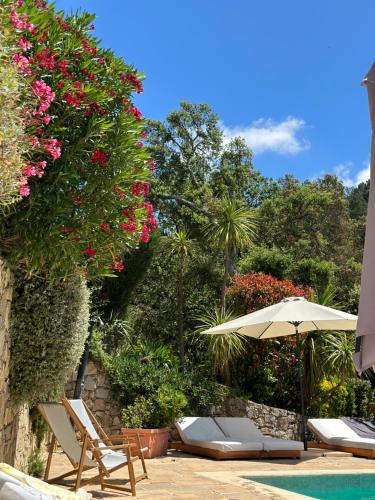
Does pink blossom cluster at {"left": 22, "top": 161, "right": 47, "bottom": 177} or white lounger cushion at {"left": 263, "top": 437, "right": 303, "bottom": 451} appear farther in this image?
white lounger cushion at {"left": 263, "top": 437, "right": 303, "bottom": 451}

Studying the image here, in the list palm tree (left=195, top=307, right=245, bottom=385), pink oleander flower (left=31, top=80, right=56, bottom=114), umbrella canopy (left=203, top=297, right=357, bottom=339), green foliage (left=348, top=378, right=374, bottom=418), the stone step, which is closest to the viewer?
pink oleander flower (left=31, top=80, right=56, bottom=114)

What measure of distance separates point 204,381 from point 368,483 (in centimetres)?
473

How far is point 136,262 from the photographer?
512 inches

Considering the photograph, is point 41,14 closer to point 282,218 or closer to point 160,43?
point 160,43

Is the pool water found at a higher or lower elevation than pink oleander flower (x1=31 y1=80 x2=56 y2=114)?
lower

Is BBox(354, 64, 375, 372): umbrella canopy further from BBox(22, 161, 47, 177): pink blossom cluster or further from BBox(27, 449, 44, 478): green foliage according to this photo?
BBox(27, 449, 44, 478): green foliage

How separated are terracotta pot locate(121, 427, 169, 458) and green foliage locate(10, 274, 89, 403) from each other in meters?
4.28

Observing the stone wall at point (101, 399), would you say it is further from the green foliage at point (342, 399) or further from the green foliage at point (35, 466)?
the green foliage at point (342, 399)

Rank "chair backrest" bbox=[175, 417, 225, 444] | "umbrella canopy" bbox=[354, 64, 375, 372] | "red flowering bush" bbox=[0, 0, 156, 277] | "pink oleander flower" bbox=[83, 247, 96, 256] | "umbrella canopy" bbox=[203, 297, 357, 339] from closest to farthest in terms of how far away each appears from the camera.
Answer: "umbrella canopy" bbox=[354, 64, 375, 372] → "red flowering bush" bbox=[0, 0, 156, 277] → "pink oleander flower" bbox=[83, 247, 96, 256] → "umbrella canopy" bbox=[203, 297, 357, 339] → "chair backrest" bbox=[175, 417, 225, 444]

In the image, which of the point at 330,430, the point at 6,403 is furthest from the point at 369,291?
the point at 330,430

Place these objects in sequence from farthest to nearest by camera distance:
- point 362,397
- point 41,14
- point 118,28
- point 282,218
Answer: point 282,218, point 362,397, point 118,28, point 41,14

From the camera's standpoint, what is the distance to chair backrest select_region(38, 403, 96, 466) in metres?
5.82

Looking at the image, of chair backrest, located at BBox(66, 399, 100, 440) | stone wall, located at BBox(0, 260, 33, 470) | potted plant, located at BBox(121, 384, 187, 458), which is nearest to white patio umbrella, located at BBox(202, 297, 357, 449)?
potted plant, located at BBox(121, 384, 187, 458)

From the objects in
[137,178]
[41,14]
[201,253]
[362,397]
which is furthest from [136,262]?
[41,14]
